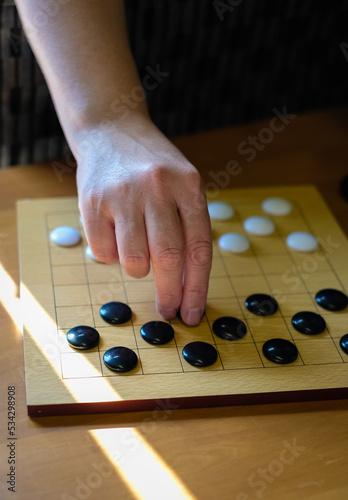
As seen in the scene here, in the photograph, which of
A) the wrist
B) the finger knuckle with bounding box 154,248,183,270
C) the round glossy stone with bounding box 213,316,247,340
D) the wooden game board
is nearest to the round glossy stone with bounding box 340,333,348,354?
the wooden game board

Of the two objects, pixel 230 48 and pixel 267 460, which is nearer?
pixel 267 460

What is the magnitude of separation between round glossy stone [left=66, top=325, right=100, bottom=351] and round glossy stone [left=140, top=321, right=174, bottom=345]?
60mm

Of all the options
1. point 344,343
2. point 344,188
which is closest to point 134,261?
point 344,343

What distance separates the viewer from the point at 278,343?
2.68ft

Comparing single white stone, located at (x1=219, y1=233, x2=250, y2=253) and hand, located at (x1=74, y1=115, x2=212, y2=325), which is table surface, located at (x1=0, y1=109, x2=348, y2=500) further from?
single white stone, located at (x1=219, y1=233, x2=250, y2=253)

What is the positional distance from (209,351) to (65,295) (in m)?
0.22

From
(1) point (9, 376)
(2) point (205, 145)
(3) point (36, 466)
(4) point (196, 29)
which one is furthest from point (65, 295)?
(4) point (196, 29)

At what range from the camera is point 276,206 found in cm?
111

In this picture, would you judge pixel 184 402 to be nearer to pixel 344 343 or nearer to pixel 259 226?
pixel 344 343

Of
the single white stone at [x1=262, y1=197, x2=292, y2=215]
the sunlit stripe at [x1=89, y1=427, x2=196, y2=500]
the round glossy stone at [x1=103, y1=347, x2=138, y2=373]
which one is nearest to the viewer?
the sunlit stripe at [x1=89, y1=427, x2=196, y2=500]

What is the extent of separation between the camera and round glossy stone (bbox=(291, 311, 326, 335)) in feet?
2.80

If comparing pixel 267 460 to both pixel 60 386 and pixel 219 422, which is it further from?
pixel 60 386

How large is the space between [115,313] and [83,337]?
63mm

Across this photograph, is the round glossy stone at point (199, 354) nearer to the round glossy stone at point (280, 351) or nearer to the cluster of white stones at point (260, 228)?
the round glossy stone at point (280, 351)
